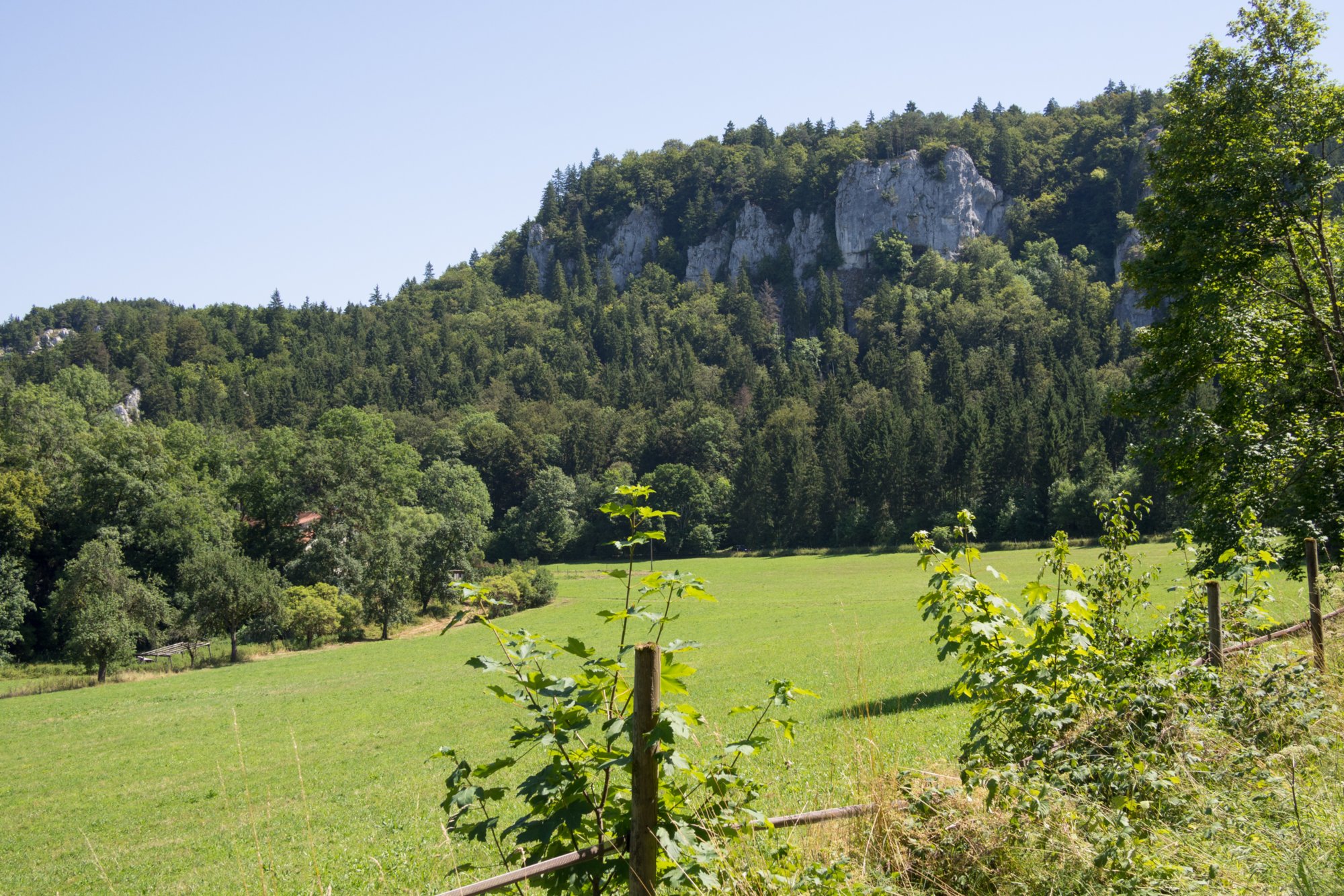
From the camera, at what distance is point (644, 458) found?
112688 millimetres

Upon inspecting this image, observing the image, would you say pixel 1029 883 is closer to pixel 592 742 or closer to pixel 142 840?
pixel 592 742

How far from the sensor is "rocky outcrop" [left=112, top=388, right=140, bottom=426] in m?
114

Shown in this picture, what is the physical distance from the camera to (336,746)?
23031mm

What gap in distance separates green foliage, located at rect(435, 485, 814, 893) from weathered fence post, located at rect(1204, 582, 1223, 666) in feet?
11.3

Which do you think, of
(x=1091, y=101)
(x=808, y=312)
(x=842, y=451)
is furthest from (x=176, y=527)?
(x=1091, y=101)

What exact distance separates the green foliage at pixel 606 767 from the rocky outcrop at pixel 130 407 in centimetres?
12861

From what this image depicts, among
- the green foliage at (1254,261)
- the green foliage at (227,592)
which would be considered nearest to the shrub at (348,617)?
the green foliage at (227,592)

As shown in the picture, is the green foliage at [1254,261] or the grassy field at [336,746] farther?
the green foliage at [1254,261]

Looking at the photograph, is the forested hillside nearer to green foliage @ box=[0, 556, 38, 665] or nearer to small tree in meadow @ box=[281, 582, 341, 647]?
green foliage @ box=[0, 556, 38, 665]

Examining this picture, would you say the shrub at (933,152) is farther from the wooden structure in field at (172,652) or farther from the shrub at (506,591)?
Result: the wooden structure in field at (172,652)

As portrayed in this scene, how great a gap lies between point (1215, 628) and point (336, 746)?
22.5 m

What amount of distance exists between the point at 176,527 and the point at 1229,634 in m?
57.3

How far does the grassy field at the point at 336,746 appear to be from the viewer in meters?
10.9

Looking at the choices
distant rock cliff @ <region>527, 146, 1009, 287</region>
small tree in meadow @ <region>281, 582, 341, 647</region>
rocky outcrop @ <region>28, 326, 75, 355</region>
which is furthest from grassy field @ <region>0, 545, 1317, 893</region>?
rocky outcrop @ <region>28, 326, 75, 355</region>
